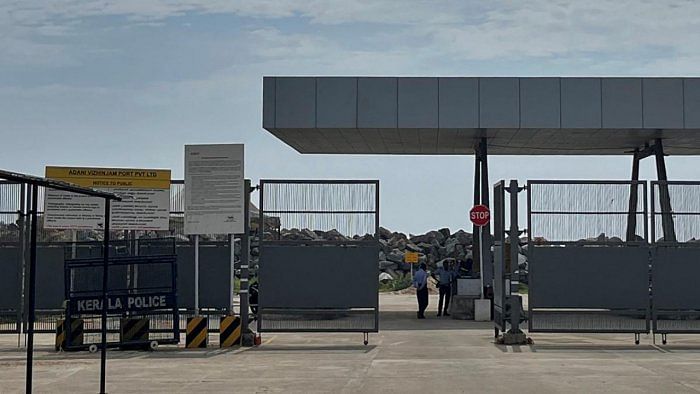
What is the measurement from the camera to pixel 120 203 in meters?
18.8

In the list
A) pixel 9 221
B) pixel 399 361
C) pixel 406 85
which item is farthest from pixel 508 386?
pixel 406 85

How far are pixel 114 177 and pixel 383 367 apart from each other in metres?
7.32

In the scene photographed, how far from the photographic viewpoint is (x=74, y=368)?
48.4 ft

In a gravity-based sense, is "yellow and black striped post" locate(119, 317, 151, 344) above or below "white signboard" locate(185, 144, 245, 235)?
below

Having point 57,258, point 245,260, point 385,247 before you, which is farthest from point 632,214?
point 385,247

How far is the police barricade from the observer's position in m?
17.4

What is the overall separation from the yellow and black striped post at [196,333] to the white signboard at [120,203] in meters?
2.10

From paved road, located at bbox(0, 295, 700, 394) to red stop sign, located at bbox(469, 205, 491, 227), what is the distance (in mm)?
6560

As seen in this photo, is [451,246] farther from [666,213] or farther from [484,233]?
[666,213]

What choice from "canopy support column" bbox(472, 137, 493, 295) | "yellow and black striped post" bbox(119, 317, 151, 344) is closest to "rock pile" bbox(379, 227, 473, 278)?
"canopy support column" bbox(472, 137, 493, 295)

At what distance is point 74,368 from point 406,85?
1311cm

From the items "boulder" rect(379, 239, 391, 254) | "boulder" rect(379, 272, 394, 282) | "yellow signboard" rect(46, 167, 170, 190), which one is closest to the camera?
"yellow signboard" rect(46, 167, 170, 190)

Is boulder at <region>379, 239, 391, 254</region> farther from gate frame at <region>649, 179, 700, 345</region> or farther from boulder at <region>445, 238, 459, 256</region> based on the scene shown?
gate frame at <region>649, 179, 700, 345</region>

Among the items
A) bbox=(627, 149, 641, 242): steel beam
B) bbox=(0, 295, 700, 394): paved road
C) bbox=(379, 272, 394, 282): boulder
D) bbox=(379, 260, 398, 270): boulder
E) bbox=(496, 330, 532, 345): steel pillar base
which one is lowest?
bbox=(0, 295, 700, 394): paved road
